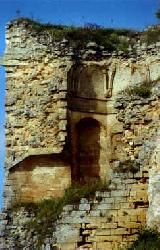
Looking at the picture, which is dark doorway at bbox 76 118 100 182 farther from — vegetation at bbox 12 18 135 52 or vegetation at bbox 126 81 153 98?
vegetation at bbox 126 81 153 98

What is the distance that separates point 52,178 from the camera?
77.3ft

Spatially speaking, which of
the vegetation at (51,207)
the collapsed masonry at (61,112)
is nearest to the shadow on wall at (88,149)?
the collapsed masonry at (61,112)

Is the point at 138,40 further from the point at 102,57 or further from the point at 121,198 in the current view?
the point at 121,198

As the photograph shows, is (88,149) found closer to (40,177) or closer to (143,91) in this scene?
(40,177)

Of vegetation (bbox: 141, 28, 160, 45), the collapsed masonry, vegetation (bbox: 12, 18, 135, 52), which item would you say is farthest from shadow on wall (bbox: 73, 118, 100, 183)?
vegetation (bbox: 141, 28, 160, 45)

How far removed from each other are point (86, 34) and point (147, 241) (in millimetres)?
11690

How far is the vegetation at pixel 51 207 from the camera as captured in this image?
58.1 ft

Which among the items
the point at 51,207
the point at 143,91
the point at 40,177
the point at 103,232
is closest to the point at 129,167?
the point at 103,232

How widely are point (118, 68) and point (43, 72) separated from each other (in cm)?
267

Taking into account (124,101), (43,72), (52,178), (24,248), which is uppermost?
(43,72)

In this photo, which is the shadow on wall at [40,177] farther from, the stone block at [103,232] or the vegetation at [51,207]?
the stone block at [103,232]

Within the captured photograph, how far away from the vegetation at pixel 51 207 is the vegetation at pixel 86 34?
16.7 feet

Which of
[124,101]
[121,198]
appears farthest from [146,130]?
[121,198]

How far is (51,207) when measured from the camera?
2111 centimetres
